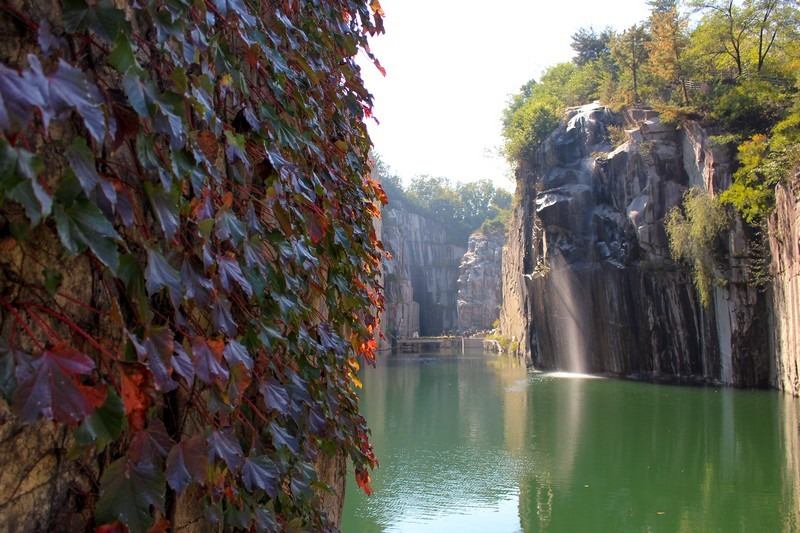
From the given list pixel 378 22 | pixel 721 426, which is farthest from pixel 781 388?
pixel 378 22

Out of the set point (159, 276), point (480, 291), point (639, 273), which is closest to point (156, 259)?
point (159, 276)

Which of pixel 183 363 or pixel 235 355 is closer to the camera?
pixel 183 363

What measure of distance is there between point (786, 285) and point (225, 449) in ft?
56.1

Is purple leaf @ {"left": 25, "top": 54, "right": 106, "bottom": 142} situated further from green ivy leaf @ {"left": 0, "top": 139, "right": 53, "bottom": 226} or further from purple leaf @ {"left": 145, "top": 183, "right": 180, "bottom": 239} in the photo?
purple leaf @ {"left": 145, "top": 183, "right": 180, "bottom": 239}

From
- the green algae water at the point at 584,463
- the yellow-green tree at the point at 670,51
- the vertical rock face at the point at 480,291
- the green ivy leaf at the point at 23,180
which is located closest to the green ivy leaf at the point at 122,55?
the green ivy leaf at the point at 23,180

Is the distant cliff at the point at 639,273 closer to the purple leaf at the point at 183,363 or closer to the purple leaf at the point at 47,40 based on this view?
the purple leaf at the point at 183,363

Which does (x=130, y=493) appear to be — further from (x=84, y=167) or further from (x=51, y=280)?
(x=84, y=167)

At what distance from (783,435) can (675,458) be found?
2.41 m

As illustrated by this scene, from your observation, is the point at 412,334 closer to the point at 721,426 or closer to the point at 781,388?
the point at 781,388

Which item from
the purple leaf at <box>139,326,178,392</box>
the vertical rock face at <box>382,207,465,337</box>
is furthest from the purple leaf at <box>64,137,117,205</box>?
the vertical rock face at <box>382,207,465,337</box>

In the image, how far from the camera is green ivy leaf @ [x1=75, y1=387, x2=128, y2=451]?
0.83 m

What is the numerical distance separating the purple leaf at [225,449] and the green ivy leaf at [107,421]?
350 mm

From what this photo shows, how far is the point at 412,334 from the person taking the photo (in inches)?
2018

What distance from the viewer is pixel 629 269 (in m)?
21.1
